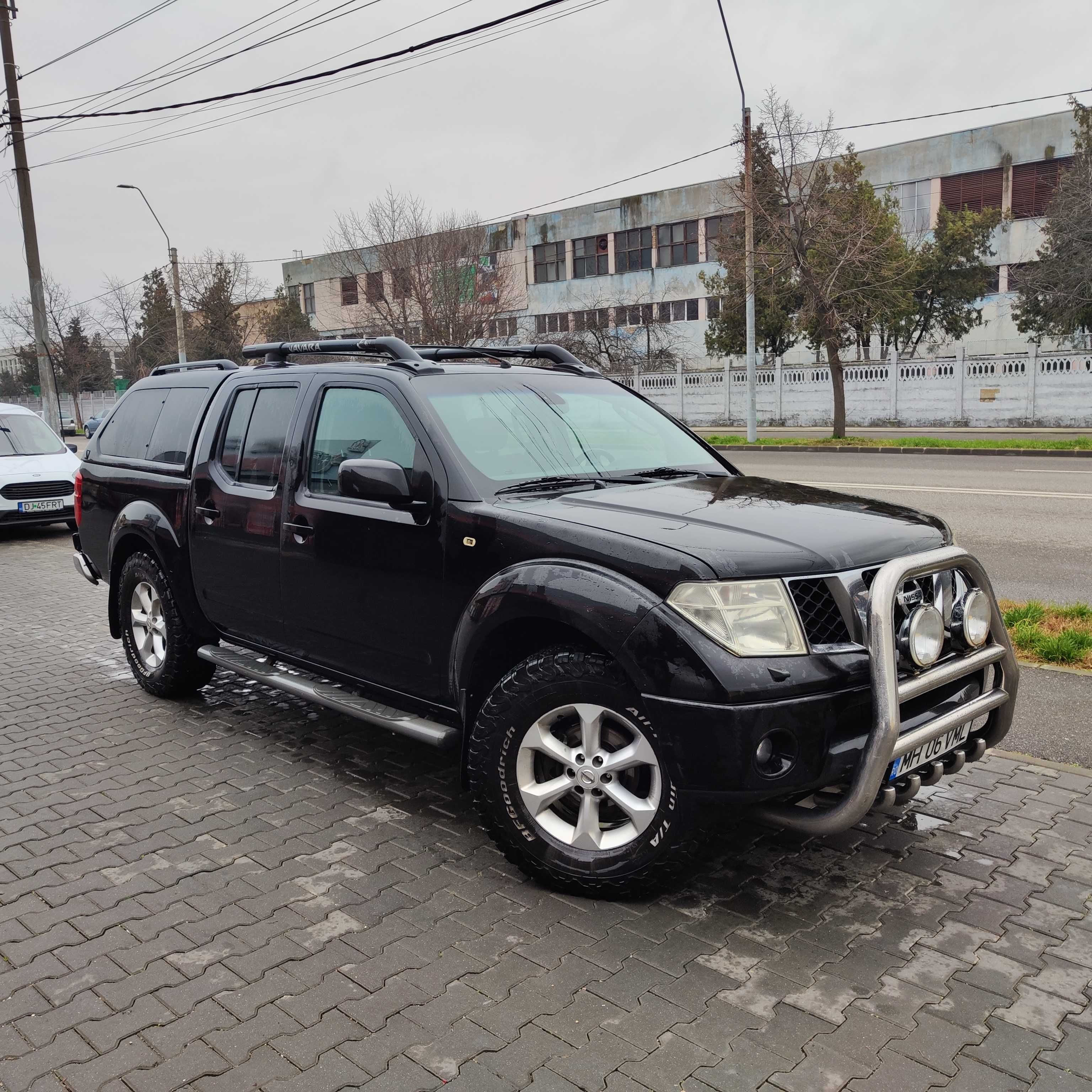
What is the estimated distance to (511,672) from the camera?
3430 mm

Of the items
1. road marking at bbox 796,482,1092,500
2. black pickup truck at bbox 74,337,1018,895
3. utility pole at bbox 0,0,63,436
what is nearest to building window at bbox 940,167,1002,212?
road marking at bbox 796,482,1092,500

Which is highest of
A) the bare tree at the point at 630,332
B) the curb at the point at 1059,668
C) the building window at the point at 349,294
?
the building window at the point at 349,294

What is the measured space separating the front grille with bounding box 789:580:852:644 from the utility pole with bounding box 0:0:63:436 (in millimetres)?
21590

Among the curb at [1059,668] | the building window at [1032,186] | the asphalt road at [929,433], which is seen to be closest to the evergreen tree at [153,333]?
the asphalt road at [929,433]

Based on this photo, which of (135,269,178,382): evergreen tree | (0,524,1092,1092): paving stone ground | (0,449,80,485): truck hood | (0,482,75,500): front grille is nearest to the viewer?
(0,524,1092,1092): paving stone ground

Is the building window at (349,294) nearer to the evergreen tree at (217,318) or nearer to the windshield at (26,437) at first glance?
the evergreen tree at (217,318)

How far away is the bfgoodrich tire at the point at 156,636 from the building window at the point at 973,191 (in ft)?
137

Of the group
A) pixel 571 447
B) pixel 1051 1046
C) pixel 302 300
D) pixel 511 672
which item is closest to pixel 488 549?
pixel 511 672

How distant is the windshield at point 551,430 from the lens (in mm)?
3994

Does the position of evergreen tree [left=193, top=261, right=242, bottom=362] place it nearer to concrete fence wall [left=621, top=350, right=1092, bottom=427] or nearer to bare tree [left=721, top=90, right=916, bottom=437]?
concrete fence wall [left=621, top=350, right=1092, bottom=427]

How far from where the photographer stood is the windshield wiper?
3818 mm

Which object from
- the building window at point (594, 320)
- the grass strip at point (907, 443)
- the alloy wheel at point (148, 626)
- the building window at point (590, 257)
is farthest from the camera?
the building window at point (590, 257)

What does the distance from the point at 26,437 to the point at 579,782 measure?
42.4 feet

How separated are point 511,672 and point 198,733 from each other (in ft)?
8.13
